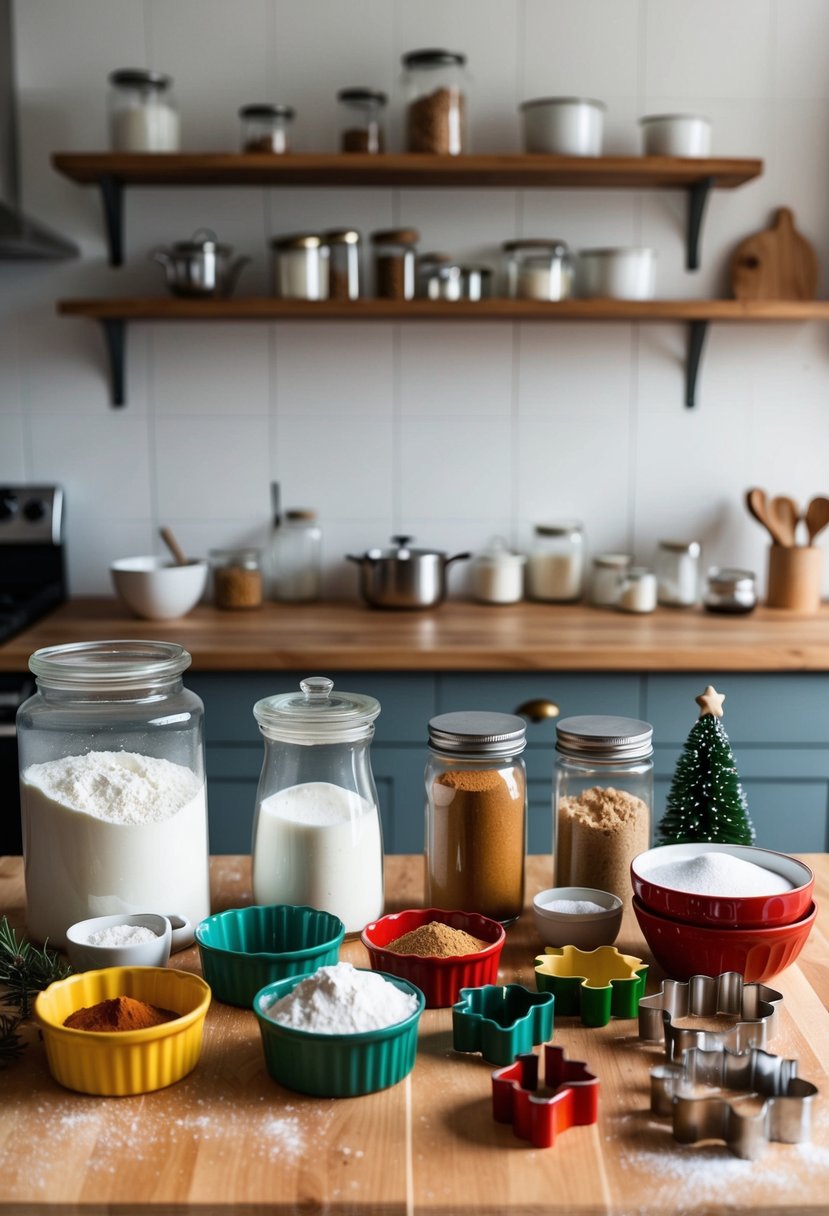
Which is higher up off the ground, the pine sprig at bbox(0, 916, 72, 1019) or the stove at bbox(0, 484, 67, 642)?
the stove at bbox(0, 484, 67, 642)

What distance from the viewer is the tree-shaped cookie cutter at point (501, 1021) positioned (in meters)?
0.94

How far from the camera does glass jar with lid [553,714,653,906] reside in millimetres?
1200

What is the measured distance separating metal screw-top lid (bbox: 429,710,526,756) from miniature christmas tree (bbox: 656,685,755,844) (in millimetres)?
171

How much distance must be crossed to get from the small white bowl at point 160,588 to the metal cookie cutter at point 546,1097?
1.95m

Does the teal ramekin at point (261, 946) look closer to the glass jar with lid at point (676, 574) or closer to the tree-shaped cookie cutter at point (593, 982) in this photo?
the tree-shaped cookie cutter at point (593, 982)

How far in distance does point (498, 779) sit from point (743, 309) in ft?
6.33

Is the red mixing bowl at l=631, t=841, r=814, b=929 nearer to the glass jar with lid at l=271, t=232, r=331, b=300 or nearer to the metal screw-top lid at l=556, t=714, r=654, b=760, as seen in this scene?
the metal screw-top lid at l=556, t=714, r=654, b=760

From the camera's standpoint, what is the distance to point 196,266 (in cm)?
273

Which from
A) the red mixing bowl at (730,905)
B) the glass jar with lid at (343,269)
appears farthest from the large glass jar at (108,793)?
the glass jar with lid at (343,269)

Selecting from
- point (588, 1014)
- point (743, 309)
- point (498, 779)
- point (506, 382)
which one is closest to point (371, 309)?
point (506, 382)

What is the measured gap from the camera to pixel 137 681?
1111 mm

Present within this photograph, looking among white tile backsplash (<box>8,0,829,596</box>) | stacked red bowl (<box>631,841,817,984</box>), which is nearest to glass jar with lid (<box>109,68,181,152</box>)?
white tile backsplash (<box>8,0,829,596</box>)

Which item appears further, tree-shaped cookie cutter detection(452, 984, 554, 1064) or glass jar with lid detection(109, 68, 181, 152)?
glass jar with lid detection(109, 68, 181, 152)

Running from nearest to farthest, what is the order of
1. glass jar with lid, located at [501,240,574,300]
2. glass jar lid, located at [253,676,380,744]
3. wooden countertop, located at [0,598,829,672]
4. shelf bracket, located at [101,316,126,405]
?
glass jar lid, located at [253,676,380,744], wooden countertop, located at [0,598,829,672], glass jar with lid, located at [501,240,574,300], shelf bracket, located at [101,316,126,405]
